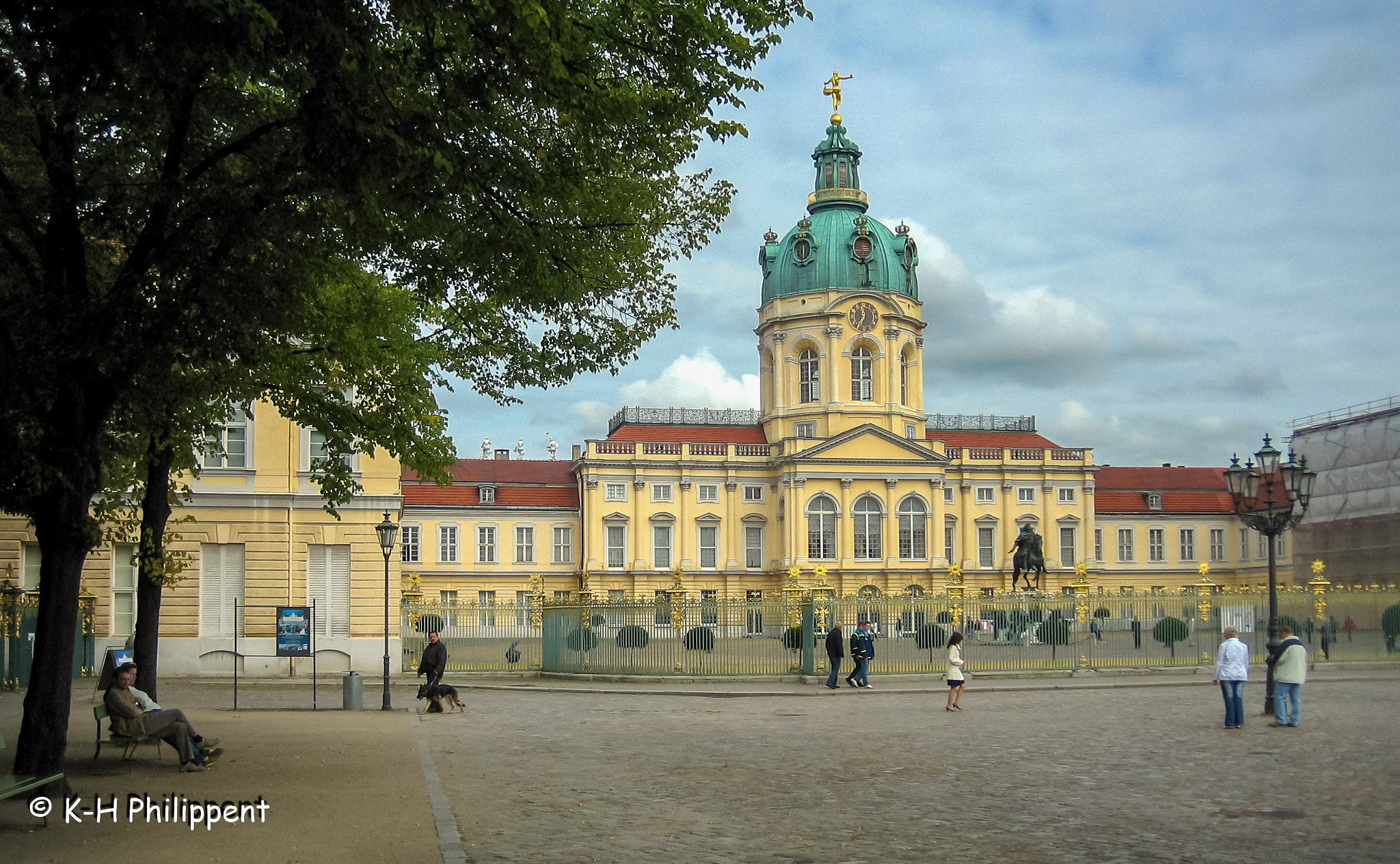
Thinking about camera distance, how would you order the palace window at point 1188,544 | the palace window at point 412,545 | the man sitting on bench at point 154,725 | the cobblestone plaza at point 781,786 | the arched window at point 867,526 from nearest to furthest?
the cobblestone plaza at point 781,786
the man sitting on bench at point 154,725
the arched window at point 867,526
the palace window at point 412,545
the palace window at point 1188,544

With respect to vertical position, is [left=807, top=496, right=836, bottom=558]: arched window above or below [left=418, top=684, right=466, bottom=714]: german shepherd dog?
above

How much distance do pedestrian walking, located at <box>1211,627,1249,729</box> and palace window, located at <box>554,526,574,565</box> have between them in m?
64.2

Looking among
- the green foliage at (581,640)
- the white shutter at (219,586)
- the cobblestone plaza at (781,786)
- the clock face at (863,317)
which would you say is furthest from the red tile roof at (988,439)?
the cobblestone plaza at (781,786)

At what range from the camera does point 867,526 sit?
3174 inches

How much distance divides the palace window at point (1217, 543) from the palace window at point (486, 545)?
1895 inches

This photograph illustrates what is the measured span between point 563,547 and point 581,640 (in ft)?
153

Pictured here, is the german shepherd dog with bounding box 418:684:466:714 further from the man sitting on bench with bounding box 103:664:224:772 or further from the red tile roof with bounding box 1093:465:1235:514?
the red tile roof with bounding box 1093:465:1235:514

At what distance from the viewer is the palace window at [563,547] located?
82.7m

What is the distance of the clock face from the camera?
81.9 metres

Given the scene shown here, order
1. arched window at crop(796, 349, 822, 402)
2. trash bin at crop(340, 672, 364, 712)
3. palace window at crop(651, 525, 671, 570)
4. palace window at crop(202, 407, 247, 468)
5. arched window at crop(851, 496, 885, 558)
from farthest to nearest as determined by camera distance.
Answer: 1. arched window at crop(796, 349, 822, 402)
2. palace window at crop(651, 525, 671, 570)
3. arched window at crop(851, 496, 885, 558)
4. palace window at crop(202, 407, 247, 468)
5. trash bin at crop(340, 672, 364, 712)

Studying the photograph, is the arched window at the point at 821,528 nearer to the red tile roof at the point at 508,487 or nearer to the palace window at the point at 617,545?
the palace window at the point at 617,545

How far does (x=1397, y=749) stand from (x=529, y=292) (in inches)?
490

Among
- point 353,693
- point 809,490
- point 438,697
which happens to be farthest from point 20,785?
point 809,490

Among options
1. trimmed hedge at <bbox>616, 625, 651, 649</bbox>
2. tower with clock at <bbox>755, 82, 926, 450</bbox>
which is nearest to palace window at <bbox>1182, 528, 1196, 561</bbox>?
tower with clock at <bbox>755, 82, 926, 450</bbox>
